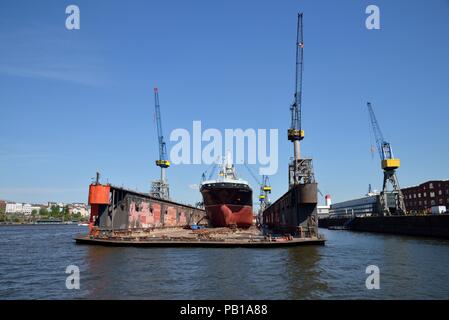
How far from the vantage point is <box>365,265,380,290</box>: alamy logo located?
22250 millimetres

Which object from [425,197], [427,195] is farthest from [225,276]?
[425,197]

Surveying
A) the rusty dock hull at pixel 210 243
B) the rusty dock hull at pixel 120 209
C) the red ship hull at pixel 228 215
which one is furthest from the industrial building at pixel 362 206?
the rusty dock hull at pixel 210 243

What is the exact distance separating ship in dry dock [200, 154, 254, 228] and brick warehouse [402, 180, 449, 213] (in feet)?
259

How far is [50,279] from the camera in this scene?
24.9 m

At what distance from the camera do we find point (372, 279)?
79.5ft

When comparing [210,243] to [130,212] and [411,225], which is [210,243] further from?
[411,225]

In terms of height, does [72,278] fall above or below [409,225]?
above

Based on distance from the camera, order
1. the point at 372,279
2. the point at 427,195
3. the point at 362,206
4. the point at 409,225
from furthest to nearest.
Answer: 1. the point at 362,206
2. the point at 427,195
3. the point at 409,225
4. the point at 372,279

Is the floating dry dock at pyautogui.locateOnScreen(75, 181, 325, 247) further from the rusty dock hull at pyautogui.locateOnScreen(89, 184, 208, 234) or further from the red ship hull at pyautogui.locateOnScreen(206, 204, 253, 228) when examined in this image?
the red ship hull at pyautogui.locateOnScreen(206, 204, 253, 228)

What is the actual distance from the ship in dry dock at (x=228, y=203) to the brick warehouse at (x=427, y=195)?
79.0 metres

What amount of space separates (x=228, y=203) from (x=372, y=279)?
5329 centimetres

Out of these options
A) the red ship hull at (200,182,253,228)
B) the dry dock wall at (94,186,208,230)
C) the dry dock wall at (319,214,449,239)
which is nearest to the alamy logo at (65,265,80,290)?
the dry dock wall at (94,186,208,230)
